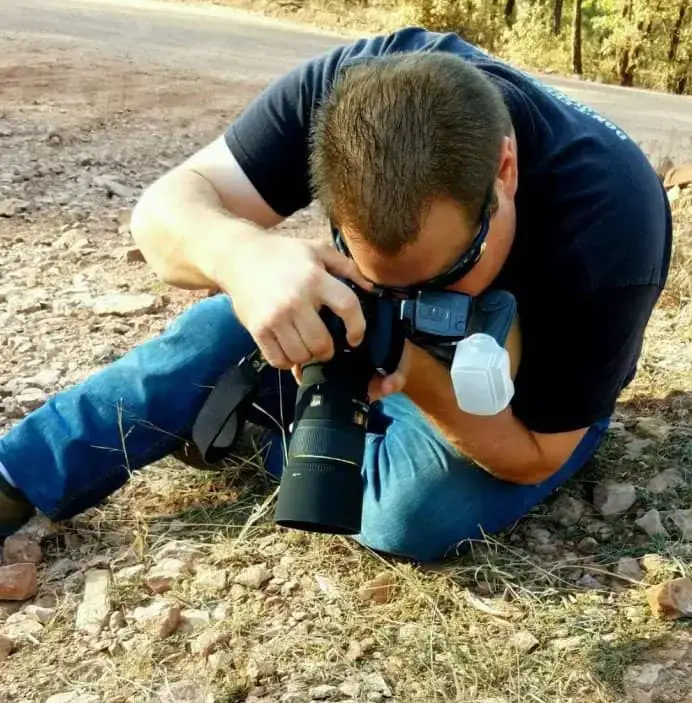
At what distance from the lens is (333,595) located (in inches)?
74.4

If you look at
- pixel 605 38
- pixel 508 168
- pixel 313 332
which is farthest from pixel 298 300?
pixel 605 38

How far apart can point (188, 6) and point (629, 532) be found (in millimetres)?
11612

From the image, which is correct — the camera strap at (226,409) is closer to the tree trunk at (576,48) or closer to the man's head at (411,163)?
the man's head at (411,163)

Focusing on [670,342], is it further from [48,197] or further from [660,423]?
[48,197]

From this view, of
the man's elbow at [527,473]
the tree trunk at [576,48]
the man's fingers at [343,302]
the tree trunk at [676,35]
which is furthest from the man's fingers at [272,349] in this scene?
the tree trunk at [676,35]

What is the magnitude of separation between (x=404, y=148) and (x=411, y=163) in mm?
25

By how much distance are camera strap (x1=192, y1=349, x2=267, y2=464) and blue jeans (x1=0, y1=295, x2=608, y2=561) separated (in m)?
0.16

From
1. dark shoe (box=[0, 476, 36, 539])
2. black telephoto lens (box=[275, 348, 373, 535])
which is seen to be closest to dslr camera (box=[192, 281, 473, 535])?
black telephoto lens (box=[275, 348, 373, 535])

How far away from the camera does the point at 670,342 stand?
2.97m

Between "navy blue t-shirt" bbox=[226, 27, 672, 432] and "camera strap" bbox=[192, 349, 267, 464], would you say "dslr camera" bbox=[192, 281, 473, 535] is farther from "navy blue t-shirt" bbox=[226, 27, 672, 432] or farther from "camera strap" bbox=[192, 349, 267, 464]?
"camera strap" bbox=[192, 349, 267, 464]

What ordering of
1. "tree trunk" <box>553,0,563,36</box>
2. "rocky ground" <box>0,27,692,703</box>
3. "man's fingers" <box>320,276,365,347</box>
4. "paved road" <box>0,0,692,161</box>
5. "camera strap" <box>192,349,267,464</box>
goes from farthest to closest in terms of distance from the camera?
"tree trunk" <box>553,0,563,36</box>
"paved road" <box>0,0,692,161</box>
"camera strap" <box>192,349,267,464</box>
"rocky ground" <box>0,27,692,703</box>
"man's fingers" <box>320,276,365,347</box>

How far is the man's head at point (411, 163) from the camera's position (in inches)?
54.9

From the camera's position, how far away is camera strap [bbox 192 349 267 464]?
6.27 feet

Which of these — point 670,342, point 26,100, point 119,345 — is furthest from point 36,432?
point 26,100
